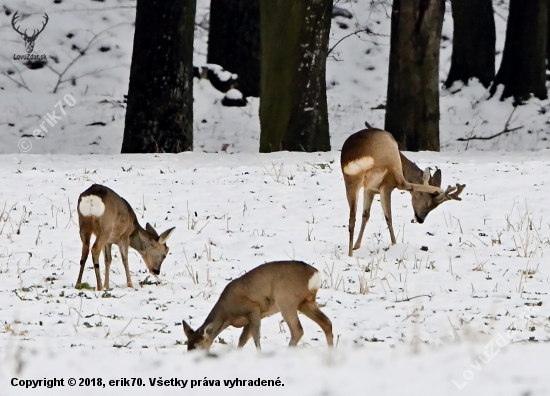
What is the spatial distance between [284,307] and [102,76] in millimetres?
18662

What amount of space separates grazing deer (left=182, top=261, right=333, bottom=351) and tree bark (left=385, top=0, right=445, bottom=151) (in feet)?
33.0

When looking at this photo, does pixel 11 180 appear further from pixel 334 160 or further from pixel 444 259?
pixel 444 259

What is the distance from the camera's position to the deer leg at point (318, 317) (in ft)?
19.4

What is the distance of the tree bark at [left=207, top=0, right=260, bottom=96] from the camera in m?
20.8

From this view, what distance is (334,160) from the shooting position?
14.0m

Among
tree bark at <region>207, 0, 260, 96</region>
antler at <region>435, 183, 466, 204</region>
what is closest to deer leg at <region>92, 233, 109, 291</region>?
antler at <region>435, 183, 466, 204</region>

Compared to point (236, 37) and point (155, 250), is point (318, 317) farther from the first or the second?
point (236, 37)

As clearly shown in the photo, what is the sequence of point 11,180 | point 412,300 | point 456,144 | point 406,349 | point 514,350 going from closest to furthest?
point 514,350 < point 406,349 < point 412,300 < point 11,180 < point 456,144

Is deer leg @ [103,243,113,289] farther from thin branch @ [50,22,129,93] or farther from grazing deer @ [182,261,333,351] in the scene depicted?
thin branch @ [50,22,129,93]

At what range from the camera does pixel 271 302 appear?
6.05m

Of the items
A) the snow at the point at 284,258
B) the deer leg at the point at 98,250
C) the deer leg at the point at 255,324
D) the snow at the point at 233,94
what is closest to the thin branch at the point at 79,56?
the snow at the point at 233,94

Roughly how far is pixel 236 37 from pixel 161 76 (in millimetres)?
5562

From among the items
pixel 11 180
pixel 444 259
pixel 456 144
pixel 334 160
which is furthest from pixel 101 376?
pixel 456 144

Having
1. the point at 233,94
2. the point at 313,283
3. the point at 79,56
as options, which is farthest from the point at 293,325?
the point at 79,56
